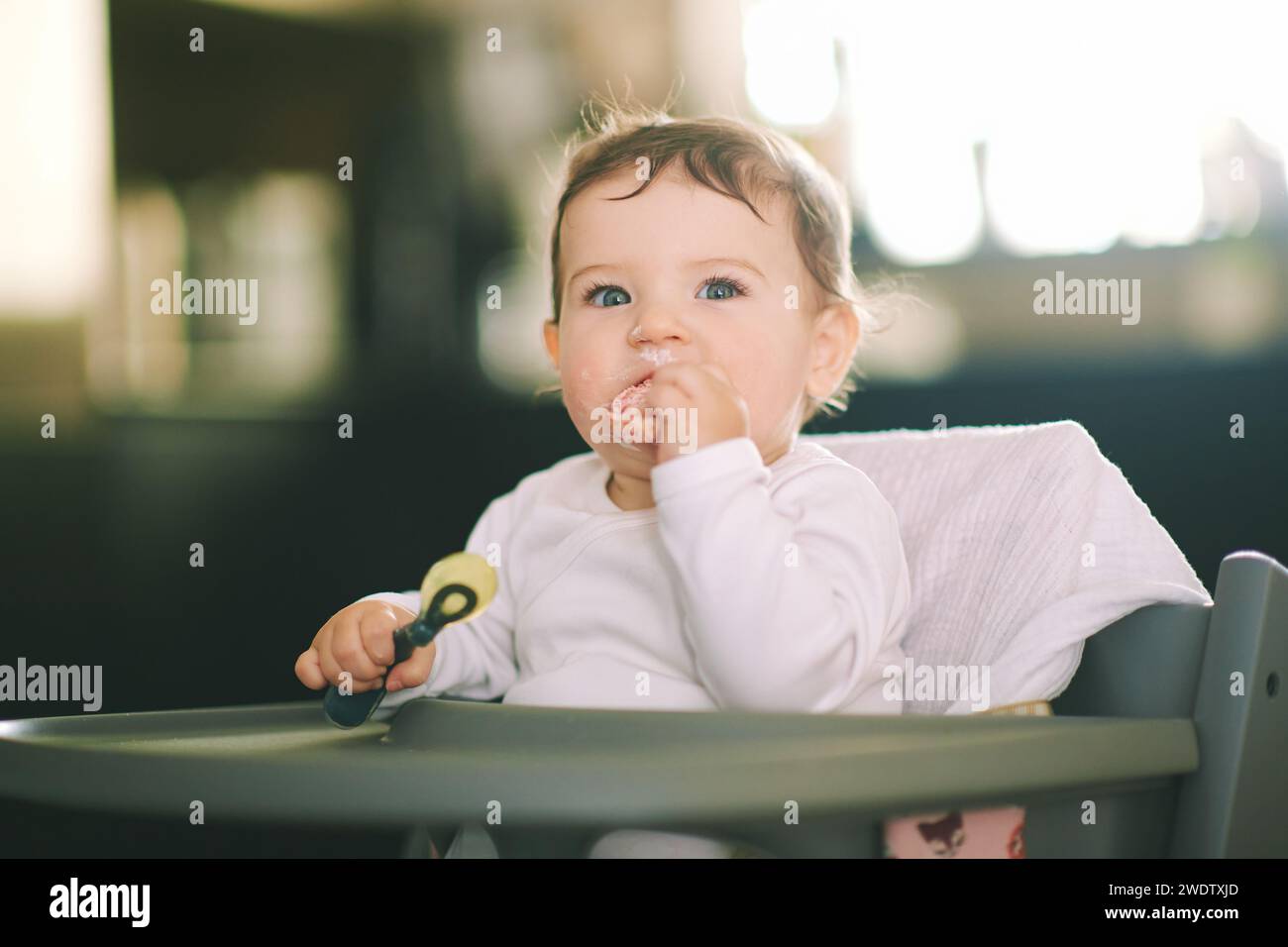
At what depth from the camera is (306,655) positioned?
0.88m

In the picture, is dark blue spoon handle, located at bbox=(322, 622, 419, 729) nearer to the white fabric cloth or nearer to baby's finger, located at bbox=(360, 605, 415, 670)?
baby's finger, located at bbox=(360, 605, 415, 670)

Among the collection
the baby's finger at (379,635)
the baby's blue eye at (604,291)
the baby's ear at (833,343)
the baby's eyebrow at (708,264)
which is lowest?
the baby's finger at (379,635)

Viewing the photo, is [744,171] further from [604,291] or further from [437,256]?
[437,256]

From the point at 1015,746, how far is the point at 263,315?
253 cm

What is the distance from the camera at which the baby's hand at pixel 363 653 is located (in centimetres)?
85

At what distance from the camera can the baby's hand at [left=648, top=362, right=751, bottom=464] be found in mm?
766

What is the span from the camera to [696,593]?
2.41 feet

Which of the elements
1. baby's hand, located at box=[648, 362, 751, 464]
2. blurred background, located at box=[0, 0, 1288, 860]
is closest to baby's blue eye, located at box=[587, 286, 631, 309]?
baby's hand, located at box=[648, 362, 751, 464]

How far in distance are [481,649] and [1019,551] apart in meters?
0.41

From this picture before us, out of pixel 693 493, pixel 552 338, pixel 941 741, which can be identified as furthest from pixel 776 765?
pixel 552 338

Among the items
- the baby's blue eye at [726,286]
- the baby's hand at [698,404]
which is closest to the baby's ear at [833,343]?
the baby's blue eye at [726,286]

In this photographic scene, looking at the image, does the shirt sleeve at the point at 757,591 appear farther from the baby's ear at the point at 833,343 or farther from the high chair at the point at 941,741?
the baby's ear at the point at 833,343

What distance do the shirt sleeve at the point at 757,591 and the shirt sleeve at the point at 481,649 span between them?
25cm
